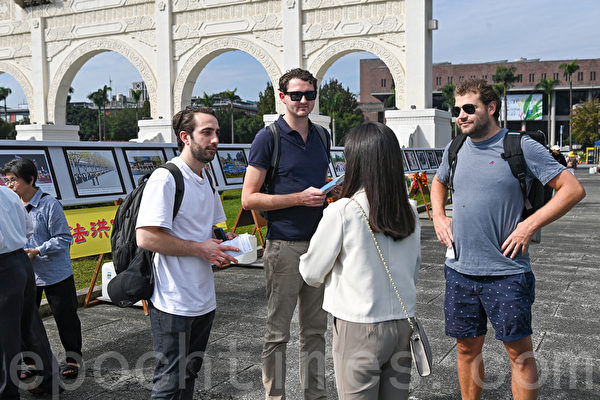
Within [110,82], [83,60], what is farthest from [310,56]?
[110,82]

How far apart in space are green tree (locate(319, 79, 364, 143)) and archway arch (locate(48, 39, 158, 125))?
48.0 m

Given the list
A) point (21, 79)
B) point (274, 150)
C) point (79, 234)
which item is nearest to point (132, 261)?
point (274, 150)

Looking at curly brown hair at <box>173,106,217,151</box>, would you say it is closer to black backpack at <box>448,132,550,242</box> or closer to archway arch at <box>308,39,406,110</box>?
black backpack at <box>448,132,550,242</box>

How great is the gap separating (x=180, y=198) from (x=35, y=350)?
179 cm

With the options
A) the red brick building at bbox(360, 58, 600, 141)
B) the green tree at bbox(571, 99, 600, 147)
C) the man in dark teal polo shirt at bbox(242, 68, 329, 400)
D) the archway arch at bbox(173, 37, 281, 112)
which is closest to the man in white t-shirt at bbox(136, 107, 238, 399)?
the man in dark teal polo shirt at bbox(242, 68, 329, 400)

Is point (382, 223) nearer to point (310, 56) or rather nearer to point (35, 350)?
point (35, 350)

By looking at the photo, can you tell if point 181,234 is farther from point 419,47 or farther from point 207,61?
point 207,61

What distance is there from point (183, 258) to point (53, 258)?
1.98m

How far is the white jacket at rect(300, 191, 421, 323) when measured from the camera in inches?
88.8

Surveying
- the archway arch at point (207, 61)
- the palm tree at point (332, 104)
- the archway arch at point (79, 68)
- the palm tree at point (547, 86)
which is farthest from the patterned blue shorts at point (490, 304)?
the palm tree at point (547, 86)

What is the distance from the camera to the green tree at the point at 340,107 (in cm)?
7994

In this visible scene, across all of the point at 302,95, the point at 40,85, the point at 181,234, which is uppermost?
the point at 40,85

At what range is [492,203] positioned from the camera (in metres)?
3.03

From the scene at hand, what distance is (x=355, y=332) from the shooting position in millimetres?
2250
